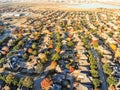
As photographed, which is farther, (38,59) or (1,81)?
(38,59)

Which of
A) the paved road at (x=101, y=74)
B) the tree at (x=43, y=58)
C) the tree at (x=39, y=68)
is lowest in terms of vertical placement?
the paved road at (x=101, y=74)

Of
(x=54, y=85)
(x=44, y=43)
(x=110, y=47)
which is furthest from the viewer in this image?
(x=44, y=43)

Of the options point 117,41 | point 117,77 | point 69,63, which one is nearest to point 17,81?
point 69,63

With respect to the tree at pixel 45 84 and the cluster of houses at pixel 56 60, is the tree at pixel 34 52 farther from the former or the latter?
the tree at pixel 45 84

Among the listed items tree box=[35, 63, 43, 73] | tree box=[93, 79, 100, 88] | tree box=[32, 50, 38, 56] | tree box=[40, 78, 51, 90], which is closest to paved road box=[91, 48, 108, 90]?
tree box=[93, 79, 100, 88]

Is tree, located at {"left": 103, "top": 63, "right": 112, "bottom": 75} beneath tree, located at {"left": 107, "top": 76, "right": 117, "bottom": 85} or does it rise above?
above

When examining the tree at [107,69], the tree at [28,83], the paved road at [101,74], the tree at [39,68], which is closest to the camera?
the tree at [28,83]

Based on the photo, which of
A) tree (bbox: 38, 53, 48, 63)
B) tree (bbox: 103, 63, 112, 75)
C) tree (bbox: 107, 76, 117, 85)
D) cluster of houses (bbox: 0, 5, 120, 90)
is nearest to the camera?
tree (bbox: 107, 76, 117, 85)

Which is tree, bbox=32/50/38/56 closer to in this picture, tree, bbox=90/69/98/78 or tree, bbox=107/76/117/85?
tree, bbox=90/69/98/78

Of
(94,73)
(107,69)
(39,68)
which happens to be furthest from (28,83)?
(107,69)

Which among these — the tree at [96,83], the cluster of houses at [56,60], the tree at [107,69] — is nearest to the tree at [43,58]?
the cluster of houses at [56,60]

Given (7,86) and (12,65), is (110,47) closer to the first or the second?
(12,65)
